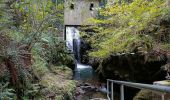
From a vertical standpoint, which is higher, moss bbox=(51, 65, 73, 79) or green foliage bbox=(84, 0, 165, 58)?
green foliage bbox=(84, 0, 165, 58)

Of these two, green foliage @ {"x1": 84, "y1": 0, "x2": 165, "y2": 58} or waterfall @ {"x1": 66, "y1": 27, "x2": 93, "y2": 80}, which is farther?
waterfall @ {"x1": 66, "y1": 27, "x2": 93, "y2": 80}

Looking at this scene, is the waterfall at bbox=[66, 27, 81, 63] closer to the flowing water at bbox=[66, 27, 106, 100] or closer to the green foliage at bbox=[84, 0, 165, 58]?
the flowing water at bbox=[66, 27, 106, 100]

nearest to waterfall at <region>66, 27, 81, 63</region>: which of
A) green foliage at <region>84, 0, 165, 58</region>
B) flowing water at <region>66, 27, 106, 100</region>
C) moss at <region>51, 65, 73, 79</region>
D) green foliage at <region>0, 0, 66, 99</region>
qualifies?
flowing water at <region>66, 27, 106, 100</region>

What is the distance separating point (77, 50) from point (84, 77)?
4.80 meters

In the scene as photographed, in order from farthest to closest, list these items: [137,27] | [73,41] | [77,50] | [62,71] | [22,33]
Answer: [73,41], [77,50], [62,71], [137,27], [22,33]

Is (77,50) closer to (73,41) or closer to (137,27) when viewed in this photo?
(73,41)

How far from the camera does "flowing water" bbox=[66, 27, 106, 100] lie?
9.60 m

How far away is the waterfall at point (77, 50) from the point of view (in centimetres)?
1411

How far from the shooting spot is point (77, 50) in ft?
58.7

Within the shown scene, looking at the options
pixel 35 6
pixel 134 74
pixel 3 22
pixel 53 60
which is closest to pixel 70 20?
pixel 53 60

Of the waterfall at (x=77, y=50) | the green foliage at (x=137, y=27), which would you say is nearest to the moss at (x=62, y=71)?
the green foliage at (x=137, y=27)

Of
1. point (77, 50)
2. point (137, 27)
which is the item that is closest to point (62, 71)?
point (137, 27)

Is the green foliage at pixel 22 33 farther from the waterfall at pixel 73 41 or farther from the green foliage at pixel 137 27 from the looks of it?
the waterfall at pixel 73 41

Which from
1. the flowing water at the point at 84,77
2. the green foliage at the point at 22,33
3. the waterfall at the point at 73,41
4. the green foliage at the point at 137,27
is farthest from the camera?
the waterfall at the point at 73,41
